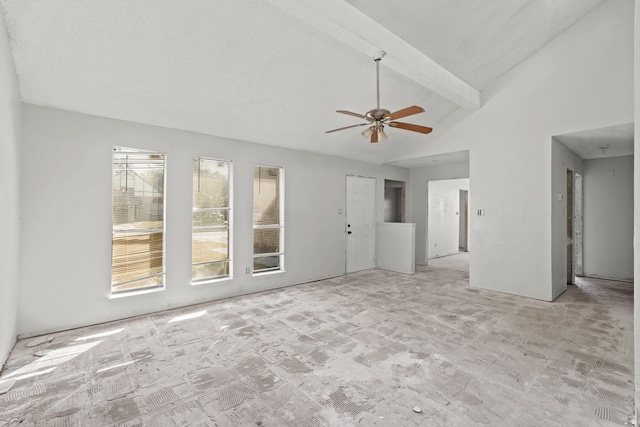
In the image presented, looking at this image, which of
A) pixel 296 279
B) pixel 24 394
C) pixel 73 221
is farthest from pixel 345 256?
pixel 24 394

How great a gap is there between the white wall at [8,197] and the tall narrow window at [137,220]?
0.92m

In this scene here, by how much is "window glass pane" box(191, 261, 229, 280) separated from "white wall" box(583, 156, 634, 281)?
7.25 meters

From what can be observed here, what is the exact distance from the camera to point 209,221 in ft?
15.3

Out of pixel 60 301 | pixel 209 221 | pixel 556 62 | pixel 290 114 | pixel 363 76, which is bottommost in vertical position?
pixel 60 301

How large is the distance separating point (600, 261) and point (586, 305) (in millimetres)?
2512

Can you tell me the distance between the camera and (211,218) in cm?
468

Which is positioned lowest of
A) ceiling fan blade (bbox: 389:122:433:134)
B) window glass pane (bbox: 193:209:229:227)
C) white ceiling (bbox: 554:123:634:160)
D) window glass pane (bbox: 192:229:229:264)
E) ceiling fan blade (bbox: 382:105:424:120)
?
window glass pane (bbox: 192:229:229:264)

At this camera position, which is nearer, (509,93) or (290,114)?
(290,114)

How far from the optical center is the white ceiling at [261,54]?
2.71 metres

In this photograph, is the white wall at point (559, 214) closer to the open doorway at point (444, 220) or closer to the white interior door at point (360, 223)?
the open doorway at point (444, 220)

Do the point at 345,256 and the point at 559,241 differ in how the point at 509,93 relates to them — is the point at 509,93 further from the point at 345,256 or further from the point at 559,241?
the point at 345,256

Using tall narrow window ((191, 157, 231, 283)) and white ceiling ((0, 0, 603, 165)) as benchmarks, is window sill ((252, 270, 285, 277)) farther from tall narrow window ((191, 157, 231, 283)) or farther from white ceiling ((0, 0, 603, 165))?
white ceiling ((0, 0, 603, 165))

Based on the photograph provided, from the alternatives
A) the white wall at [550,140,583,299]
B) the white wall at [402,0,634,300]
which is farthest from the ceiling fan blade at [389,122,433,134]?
the white wall at [550,140,583,299]

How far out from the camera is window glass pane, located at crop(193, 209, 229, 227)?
14.9 feet
